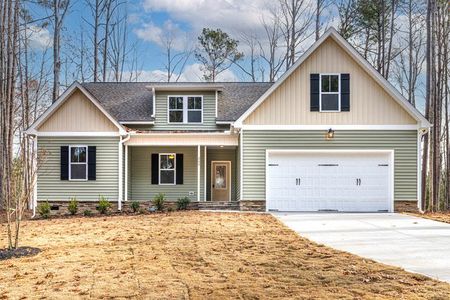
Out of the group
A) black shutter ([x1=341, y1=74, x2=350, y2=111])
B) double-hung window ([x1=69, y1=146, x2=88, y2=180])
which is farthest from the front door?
black shutter ([x1=341, y1=74, x2=350, y2=111])

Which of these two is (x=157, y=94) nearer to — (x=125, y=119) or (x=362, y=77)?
(x=125, y=119)

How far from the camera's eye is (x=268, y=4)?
110 feet

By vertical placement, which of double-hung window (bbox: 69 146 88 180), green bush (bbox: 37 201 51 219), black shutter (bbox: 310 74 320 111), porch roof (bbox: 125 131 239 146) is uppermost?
black shutter (bbox: 310 74 320 111)

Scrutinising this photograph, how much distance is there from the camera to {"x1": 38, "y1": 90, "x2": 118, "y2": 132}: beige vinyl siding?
65.3 ft

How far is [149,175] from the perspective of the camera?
2145 cm

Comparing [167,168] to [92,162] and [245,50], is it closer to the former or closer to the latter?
[92,162]

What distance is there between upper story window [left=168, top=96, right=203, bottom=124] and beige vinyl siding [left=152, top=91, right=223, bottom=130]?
0.54 ft

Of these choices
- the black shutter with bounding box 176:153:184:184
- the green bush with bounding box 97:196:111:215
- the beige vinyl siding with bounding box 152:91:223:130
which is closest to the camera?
the green bush with bounding box 97:196:111:215

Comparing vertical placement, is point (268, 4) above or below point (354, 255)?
above

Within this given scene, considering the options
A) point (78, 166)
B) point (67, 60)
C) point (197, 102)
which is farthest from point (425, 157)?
point (67, 60)

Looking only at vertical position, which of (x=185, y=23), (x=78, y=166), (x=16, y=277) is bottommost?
(x=16, y=277)

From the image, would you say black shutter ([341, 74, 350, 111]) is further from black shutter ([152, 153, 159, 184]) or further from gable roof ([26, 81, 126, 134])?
gable roof ([26, 81, 126, 134])

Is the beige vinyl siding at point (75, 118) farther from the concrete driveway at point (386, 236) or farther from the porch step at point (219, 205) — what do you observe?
the concrete driveway at point (386, 236)

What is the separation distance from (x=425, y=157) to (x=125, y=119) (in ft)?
45.3
